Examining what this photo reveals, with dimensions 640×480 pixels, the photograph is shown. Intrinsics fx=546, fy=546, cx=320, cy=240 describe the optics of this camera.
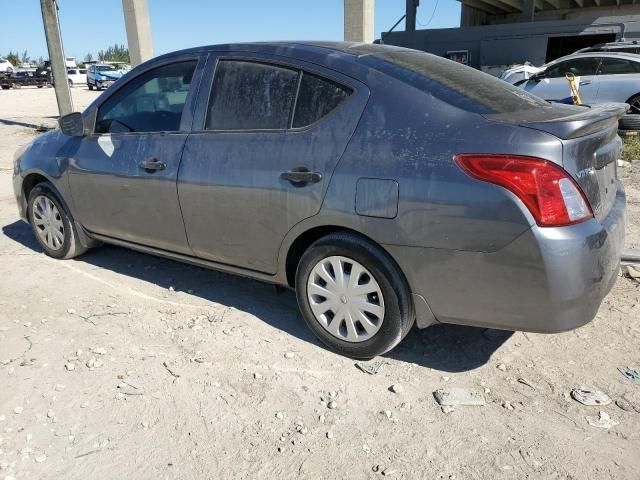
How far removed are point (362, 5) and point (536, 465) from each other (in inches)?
574

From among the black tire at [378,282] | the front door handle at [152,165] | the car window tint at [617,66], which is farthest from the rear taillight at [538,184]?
the car window tint at [617,66]

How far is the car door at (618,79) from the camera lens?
1108 cm

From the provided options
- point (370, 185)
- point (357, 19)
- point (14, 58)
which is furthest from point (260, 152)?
point (14, 58)

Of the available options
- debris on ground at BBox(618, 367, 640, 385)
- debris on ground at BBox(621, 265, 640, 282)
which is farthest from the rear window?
debris on ground at BBox(621, 265, 640, 282)

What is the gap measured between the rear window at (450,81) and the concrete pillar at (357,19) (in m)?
12.5

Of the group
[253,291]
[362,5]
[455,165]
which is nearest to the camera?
[455,165]

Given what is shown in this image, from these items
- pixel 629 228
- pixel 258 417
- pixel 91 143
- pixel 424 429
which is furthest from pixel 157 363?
pixel 629 228

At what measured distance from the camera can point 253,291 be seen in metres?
4.05

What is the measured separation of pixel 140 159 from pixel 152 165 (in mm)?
156

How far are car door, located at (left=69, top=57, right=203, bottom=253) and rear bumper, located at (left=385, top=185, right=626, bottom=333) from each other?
5.52 feet

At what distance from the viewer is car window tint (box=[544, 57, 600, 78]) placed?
11703 mm

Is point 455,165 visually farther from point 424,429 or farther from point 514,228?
point 424,429

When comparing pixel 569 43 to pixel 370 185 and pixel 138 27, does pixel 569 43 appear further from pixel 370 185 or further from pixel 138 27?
pixel 370 185

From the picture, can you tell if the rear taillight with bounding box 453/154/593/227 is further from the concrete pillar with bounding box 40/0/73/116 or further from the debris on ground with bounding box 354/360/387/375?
the concrete pillar with bounding box 40/0/73/116
